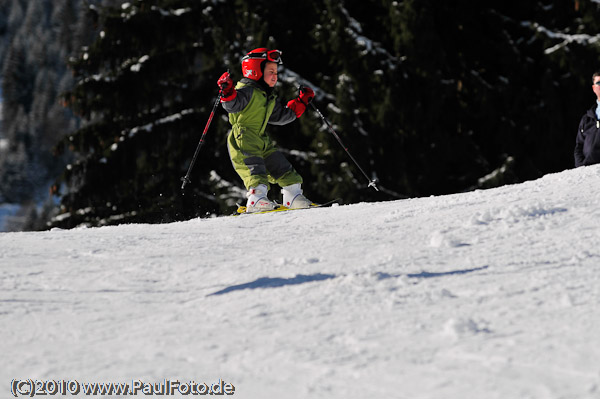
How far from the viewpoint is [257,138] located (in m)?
6.60

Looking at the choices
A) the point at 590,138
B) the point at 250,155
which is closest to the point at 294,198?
the point at 250,155

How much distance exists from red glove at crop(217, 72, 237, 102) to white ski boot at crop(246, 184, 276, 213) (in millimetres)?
875

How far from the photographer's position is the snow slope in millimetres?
2418

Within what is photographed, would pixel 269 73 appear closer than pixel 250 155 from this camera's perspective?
No

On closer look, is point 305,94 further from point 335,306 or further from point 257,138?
point 335,306

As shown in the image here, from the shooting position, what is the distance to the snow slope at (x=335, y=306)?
7.93ft

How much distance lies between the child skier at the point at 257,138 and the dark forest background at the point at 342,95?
6.07 m

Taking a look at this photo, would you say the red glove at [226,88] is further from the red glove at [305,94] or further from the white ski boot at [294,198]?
the white ski boot at [294,198]

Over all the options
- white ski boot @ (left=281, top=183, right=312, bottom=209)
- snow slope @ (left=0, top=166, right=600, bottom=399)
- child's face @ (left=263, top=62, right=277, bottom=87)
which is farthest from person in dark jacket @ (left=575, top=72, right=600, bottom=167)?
child's face @ (left=263, top=62, right=277, bottom=87)

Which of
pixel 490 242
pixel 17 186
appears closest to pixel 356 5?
pixel 490 242

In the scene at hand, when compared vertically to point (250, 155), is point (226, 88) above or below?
above

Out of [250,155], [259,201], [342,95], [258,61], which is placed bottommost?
[342,95]

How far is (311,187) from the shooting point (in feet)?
44.5

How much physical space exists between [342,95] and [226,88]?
689 cm
